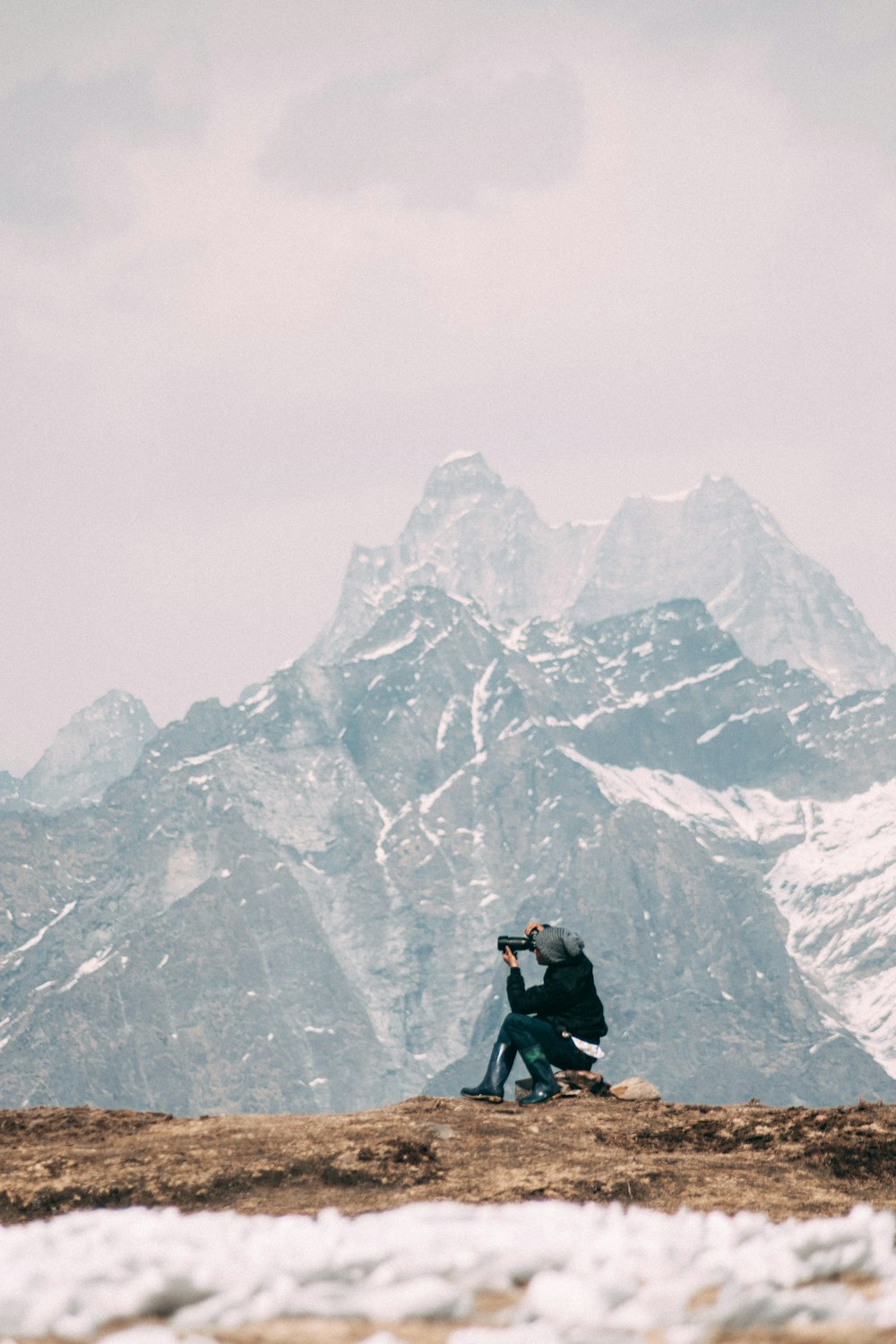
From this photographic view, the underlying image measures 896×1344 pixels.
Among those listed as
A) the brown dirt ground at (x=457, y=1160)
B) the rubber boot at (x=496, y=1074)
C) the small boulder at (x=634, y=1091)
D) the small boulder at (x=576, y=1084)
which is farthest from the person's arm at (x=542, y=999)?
the brown dirt ground at (x=457, y=1160)

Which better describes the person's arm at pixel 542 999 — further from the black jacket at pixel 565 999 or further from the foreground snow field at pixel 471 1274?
the foreground snow field at pixel 471 1274

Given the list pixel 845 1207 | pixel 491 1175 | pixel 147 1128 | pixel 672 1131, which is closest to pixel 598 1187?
pixel 491 1175

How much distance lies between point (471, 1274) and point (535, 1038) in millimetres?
13442

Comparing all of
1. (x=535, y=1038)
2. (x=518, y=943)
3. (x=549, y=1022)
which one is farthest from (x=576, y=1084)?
(x=518, y=943)

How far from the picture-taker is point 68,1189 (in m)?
17.5

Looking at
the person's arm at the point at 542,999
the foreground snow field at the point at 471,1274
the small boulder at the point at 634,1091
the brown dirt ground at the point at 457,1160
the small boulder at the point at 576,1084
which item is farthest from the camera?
the small boulder at the point at 634,1091

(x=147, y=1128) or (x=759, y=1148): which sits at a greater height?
(x=147, y=1128)

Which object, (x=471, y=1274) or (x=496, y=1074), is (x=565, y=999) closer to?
(x=496, y=1074)

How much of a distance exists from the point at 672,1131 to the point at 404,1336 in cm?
1107

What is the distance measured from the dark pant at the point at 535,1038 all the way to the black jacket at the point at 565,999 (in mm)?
233

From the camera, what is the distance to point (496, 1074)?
24.6 m

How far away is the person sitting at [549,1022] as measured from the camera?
961 inches

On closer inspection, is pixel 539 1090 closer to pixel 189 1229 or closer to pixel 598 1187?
pixel 598 1187

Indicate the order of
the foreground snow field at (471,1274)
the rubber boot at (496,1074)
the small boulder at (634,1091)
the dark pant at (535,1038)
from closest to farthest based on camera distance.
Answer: the foreground snow field at (471,1274) < the rubber boot at (496,1074) < the dark pant at (535,1038) < the small boulder at (634,1091)
